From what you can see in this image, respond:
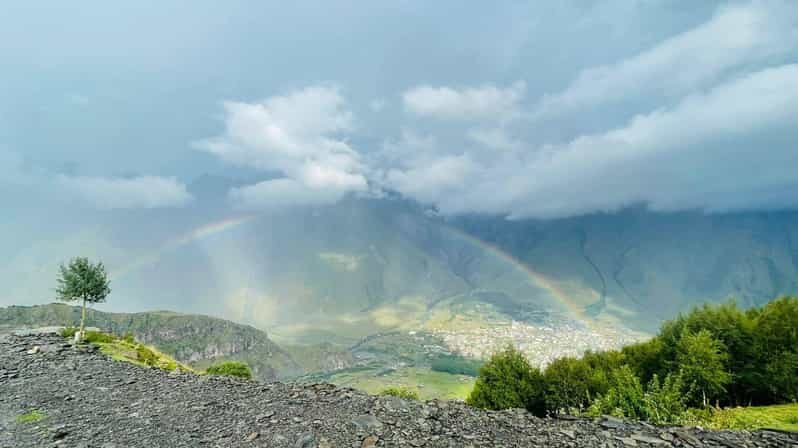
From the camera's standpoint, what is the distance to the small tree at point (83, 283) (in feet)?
105

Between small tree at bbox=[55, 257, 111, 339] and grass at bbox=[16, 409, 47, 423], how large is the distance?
80.6 ft

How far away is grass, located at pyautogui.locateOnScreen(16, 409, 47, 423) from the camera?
452 inches

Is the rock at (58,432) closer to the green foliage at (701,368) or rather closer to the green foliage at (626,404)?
the green foliage at (626,404)

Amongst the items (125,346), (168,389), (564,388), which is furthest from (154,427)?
(564,388)

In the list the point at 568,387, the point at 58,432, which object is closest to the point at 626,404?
the point at 58,432

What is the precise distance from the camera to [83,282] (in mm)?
32469

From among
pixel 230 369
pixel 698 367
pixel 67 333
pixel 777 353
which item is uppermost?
pixel 67 333

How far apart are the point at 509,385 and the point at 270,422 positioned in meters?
37.7

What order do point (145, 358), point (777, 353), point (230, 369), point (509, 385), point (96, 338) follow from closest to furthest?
point (145, 358)
point (96, 338)
point (230, 369)
point (777, 353)
point (509, 385)

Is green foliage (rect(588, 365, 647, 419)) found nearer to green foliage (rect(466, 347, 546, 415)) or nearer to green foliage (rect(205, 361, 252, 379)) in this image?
green foliage (rect(466, 347, 546, 415))

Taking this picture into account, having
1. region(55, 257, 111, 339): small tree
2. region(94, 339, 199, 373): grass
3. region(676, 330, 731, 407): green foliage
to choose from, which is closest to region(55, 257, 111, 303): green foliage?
region(55, 257, 111, 339): small tree

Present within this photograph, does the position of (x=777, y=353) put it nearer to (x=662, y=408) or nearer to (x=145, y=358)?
(x=662, y=408)

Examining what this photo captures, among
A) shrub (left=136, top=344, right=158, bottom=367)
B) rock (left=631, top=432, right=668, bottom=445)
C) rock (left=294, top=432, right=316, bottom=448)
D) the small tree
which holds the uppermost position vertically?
the small tree

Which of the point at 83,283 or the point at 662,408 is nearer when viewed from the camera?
the point at 662,408
